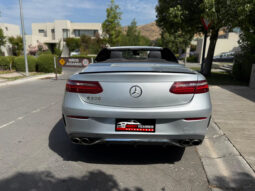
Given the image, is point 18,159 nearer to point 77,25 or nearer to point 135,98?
point 135,98

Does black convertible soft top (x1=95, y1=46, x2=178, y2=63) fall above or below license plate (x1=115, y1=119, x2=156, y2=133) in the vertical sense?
above

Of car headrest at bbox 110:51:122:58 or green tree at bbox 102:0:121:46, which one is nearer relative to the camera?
car headrest at bbox 110:51:122:58

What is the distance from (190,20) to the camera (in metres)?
12.7

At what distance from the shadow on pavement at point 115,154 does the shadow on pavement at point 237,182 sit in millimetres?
716

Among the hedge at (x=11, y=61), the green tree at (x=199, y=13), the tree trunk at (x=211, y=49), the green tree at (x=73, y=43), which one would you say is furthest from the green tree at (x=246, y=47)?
the green tree at (x=73, y=43)

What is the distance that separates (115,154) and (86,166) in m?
0.53

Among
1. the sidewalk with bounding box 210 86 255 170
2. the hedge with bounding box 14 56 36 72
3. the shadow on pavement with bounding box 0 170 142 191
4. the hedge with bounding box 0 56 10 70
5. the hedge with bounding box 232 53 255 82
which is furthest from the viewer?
the hedge with bounding box 0 56 10 70

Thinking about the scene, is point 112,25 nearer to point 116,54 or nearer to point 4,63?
point 4,63

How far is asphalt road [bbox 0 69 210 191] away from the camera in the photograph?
2512mm

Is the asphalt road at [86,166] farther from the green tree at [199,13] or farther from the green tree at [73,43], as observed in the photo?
the green tree at [73,43]

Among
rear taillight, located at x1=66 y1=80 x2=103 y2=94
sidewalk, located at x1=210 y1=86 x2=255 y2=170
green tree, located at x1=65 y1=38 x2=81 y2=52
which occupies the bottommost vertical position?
sidewalk, located at x1=210 y1=86 x2=255 y2=170

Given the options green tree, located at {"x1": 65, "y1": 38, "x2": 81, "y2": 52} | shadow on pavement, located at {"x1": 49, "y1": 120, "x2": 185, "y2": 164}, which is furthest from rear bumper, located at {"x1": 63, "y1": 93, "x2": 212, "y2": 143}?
green tree, located at {"x1": 65, "y1": 38, "x2": 81, "y2": 52}

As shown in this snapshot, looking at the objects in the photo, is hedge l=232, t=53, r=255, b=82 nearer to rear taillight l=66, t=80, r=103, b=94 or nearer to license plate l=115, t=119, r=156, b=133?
license plate l=115, t=119, r=156, b=133

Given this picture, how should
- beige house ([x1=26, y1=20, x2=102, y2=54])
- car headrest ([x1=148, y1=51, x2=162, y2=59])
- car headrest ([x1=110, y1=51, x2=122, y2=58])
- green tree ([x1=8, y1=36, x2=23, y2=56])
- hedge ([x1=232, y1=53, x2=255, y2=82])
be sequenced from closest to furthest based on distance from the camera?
car headrest ([x1=148, y1=51, x2=162, y2=59]) < car headrest ([x1=110, y1=51, x2=122, y2=58]) < hedge ([x1=232, y1=53, x2=255, y2=82]) < green tree ([x1=8, y1=36, x2=23, y2=56]) < beige house ([x1=26, y1=20, x2=102, y2=54])
